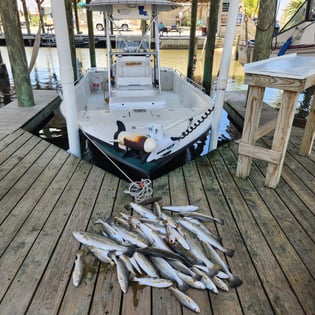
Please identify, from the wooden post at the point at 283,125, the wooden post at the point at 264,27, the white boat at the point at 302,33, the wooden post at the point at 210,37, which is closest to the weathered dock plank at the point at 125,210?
the wooden post at the point at 283,125

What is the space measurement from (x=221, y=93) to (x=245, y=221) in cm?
194

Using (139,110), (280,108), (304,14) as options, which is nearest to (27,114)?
(139,110)

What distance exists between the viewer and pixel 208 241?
2.20 m

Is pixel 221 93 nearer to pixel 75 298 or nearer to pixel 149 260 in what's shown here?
pixel 149 260

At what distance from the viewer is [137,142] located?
9.87 feet

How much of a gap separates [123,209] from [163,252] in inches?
31.9

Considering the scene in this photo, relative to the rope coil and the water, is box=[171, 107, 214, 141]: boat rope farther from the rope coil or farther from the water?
the water

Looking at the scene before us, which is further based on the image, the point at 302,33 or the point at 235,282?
the point at 302,33

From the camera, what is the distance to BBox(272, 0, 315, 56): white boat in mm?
8000

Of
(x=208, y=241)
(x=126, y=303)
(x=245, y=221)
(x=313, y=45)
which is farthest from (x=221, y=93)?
(x=313, y=45)

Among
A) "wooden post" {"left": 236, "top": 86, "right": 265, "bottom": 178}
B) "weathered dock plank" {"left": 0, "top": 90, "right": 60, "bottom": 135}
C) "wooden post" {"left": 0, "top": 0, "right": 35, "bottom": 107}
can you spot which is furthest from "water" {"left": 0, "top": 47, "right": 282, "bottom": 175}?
"wooden post" {"left": 236, "top": 86, "right": 265, "bottom": 178}

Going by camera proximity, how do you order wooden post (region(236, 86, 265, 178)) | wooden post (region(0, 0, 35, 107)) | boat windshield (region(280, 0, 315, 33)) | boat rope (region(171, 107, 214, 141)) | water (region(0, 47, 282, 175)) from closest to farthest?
wooden post (region(236, 86, 265, 178)) < boat rope (region(171, 107, 214, 141)) < wooden post (region(0, 0, 35, 107)) < water (region(0, 47, 282, 175)) < boat windshield (region(280, 0, 315, 33))

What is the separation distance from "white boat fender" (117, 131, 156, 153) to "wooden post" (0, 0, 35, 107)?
3.54 m

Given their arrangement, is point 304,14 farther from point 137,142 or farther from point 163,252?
point 163,252
